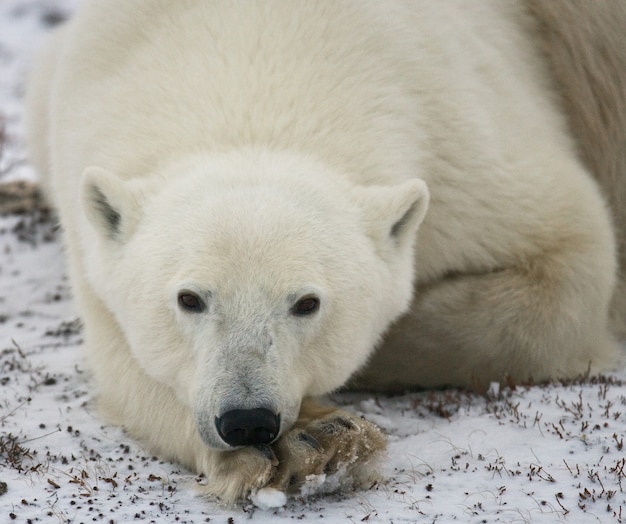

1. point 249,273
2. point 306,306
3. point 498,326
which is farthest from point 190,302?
point 498,326

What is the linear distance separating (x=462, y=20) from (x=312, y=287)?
2.64 meters

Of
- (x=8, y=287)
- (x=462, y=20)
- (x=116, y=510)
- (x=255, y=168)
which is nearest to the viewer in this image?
(x=116, y=510)

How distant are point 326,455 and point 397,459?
0.69 meters

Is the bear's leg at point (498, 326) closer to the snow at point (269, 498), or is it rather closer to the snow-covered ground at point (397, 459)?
the snow-covered ground at point (397, 459)

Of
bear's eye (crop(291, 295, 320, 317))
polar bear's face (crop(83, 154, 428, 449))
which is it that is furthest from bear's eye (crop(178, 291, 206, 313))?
bear's eye (crop(291, 295, 320, 317))

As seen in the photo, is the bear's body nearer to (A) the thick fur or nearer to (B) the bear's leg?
(B) the bear's leg

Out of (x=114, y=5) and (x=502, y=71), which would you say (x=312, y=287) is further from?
(x=502, y=71)

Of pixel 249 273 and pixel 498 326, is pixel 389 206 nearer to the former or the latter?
pixel 249 273

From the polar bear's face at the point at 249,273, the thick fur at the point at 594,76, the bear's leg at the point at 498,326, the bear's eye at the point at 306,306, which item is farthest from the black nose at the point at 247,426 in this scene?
the thick fur at the point at 594,76

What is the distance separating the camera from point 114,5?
5.23 meters

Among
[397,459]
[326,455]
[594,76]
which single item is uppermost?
[594,76]

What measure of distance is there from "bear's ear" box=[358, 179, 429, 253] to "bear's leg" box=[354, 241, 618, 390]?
45.7 inches

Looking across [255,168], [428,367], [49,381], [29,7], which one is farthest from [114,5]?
[29,7]

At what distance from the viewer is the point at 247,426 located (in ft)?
11.8
